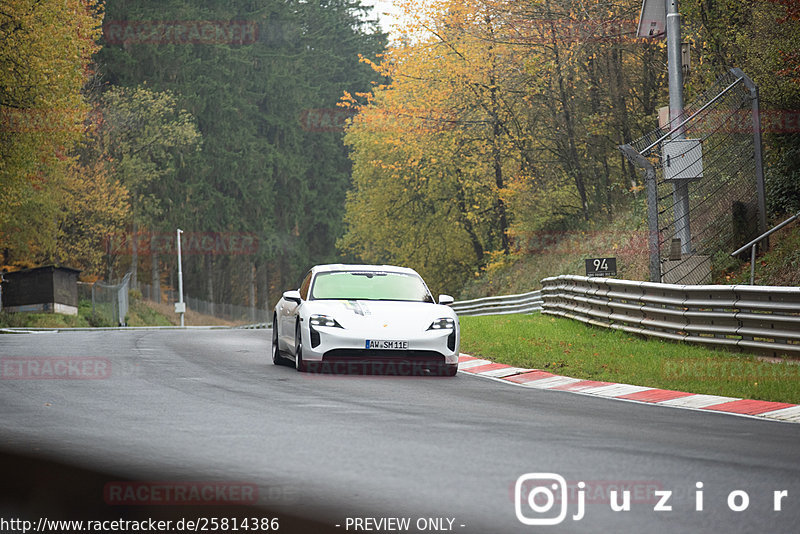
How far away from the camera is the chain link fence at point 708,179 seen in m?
19.6

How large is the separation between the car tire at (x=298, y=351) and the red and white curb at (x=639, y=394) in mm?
2650

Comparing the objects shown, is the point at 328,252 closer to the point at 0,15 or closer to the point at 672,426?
the point at 0,15

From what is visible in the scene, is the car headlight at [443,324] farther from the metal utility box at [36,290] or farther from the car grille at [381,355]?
the metal utility box at [36,290]

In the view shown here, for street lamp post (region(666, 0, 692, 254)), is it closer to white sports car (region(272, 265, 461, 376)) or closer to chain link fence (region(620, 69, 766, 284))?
chain link fence (region(620, 69, 766, 284))

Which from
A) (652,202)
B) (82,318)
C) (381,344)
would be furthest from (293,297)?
(82,318)

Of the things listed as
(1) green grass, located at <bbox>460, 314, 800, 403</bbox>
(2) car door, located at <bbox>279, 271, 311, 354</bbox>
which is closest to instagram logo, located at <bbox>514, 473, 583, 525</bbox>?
(1) green grass, located at <bbox>460, 314, 800, 403</bbox>

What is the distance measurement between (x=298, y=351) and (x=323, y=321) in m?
0.68

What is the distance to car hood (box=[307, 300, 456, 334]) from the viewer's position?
13930 millimetres
